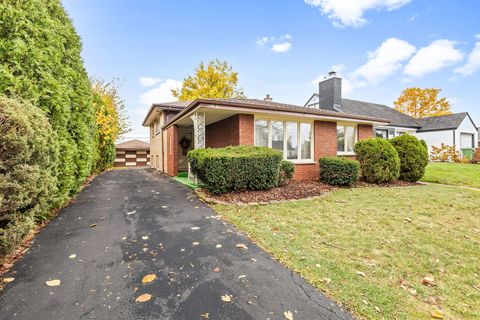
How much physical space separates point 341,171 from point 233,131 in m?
4.62

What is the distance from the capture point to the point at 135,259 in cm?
304

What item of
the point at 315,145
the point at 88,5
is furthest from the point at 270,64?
the point at 88,5

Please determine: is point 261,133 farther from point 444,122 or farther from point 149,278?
point 444,122

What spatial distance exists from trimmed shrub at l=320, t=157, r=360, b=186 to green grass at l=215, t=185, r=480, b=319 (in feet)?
7.69

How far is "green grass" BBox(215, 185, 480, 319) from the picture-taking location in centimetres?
225

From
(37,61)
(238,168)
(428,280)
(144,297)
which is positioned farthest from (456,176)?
(37,61)

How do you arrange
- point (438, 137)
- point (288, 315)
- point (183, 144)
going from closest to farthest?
point (288, 315) → point (183, 144) → point (438, 137)

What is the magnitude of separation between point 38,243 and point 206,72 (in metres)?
23.3

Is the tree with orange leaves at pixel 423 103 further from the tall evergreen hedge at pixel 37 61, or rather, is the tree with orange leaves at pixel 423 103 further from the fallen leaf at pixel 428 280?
the tall evergreen hedge at pixel 37 61

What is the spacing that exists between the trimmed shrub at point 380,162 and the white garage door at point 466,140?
18004 mm

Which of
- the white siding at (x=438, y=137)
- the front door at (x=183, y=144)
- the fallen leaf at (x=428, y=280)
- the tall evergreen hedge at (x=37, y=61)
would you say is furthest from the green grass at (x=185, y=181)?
the white siding at (x=438, y=137)

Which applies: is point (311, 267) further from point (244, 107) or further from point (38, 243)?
point (244, 107)

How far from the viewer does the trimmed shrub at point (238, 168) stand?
6668 mm

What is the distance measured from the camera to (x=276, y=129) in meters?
9.62
